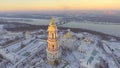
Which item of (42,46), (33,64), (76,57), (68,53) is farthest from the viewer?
(42,46)

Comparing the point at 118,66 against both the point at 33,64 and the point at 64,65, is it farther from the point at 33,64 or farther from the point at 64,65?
the point at 33,64

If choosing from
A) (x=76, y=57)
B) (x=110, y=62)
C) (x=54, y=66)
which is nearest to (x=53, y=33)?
(x=54, y=66)

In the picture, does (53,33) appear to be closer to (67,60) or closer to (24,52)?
(67,60)

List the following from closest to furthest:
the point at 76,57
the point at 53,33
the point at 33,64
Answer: the point at 53,33
the point at 33,64
the point at 76,57

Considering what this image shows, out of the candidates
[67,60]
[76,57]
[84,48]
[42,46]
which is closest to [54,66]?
[67,60]

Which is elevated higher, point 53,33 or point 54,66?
point 53,33

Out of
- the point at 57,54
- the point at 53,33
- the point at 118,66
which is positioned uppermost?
the point at 53,33

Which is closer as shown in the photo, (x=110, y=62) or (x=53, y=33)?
(x=53, y=33)
